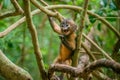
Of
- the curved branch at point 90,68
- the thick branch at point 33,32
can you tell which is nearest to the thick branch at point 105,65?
the curved branch at point 90,68

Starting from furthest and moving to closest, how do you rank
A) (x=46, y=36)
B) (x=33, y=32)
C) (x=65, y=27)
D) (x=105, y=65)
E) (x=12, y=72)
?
1. (x=46, y=36)
2. (x=65, y=27)
3. (x=12, y=72)
4. (x=33, y=32)
5. (x=105, y=65)

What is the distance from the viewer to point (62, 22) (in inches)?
107

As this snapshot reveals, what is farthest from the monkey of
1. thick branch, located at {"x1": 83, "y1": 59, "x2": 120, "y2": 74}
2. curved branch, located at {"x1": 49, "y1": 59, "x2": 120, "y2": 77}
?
thick branch, located at {"x1": 83, "y1": 59, "x2": 120, "y2": 74}

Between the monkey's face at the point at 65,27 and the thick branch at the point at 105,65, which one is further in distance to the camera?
the monkey's face at the point at 65,27

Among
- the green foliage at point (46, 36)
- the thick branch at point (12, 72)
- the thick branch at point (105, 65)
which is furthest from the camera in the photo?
the green foliage at point (46, 36)

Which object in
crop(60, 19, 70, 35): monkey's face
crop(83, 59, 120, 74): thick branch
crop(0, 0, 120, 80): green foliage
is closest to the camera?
crop(83, 59, 120, 74): thick branch

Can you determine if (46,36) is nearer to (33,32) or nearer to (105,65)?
(33,32)

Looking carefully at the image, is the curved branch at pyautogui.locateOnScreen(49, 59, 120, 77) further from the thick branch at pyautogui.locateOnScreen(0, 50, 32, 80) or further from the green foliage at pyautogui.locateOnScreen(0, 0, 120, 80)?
the green foliage at pyautogui.locateOnScreen(0, 0, 120, 80)

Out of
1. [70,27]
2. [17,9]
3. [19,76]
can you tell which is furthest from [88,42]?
[19,76]

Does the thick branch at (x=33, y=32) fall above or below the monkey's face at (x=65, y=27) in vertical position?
above

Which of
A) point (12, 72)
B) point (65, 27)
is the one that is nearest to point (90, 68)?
point (12, 72)

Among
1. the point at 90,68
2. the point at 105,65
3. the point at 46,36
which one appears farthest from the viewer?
the point at 46,36

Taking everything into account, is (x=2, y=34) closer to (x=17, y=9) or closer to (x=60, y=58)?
(x=17, y=9)

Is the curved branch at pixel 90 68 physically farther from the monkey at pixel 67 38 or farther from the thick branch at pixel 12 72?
the monkey at pixel 67 38
